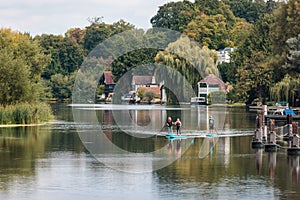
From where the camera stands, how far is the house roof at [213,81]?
121m

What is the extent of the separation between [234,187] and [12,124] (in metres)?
33.4

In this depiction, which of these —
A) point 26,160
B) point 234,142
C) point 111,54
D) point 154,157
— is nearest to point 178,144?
point 234,142

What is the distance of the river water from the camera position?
2520cm

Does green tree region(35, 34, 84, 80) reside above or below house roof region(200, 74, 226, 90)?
above

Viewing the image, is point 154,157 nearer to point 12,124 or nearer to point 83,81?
point 12,124

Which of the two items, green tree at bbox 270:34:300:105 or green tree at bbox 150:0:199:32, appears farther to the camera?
green tree at bbox 150:0:199:32

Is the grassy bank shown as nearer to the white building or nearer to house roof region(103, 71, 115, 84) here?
the white building

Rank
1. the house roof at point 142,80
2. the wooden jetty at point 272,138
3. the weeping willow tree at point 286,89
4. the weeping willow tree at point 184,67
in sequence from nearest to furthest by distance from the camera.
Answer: the wooden jetty at point 272,138 → the weeping willow tree at point 286,89 → the weeping willow tree at point 184,67 → the house roof at point 142,80

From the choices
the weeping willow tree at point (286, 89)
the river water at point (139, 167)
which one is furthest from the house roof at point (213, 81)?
the river water at point (139, 167)

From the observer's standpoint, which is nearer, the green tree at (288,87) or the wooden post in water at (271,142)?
the wooden post in water at (271,142)

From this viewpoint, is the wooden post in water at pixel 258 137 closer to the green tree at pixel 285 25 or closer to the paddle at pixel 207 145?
the paddle at pixel 207 145

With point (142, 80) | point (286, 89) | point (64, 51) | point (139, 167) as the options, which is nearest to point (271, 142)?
point (139, 167)

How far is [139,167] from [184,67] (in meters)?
79.8

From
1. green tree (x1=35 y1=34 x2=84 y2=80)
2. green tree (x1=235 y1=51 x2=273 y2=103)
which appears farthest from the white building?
green tree (x1=235 y1=51 x2=273 y2=103)
